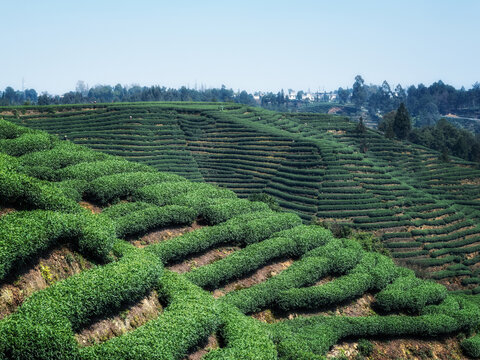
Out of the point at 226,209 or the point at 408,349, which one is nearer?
the point at 408,349

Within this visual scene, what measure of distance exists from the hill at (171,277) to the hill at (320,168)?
21.6 m

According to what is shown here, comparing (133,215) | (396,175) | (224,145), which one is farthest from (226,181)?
(133,215)

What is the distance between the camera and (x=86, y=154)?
83.3 feet

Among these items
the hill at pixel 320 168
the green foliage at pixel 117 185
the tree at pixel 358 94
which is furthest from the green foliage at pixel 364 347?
the tree at pixel 358 94

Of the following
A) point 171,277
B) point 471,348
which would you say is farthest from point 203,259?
point 471,348

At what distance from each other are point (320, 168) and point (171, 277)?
150 ft

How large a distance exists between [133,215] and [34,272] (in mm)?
7473

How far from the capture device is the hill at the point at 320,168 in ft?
163

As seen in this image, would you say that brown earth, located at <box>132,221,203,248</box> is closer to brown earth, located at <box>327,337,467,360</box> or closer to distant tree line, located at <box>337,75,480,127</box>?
brown earth, located at <box>327,337,467,360</box>

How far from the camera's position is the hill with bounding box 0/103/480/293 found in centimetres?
4975

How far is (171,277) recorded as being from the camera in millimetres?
16781

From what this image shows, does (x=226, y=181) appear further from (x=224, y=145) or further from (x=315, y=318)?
(x=315, y=318)

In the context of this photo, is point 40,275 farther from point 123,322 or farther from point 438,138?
point 438,138

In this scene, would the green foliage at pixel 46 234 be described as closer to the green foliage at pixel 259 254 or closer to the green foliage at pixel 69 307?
the green foliage at pixel 69 307
